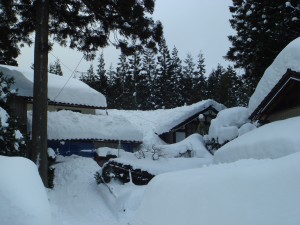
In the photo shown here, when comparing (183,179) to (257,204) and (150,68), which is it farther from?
(150,68)

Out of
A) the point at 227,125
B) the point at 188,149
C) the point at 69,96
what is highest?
the point at 69,96

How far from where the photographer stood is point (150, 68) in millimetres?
56594

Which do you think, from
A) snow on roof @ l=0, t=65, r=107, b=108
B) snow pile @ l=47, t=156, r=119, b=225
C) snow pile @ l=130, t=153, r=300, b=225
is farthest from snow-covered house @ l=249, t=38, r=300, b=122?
snow on roof @ l=0, t=65, r=107, b=108

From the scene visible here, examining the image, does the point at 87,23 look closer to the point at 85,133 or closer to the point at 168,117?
the point at 85,133

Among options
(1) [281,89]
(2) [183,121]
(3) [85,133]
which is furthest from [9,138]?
(2) [183,121]

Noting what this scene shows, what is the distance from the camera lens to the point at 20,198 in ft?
12.6

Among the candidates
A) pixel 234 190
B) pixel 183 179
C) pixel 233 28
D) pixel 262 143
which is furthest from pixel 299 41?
pixel 233 28

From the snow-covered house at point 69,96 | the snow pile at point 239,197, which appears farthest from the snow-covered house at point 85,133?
the snow pile at point 239,197

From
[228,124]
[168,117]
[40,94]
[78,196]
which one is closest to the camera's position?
[40,94]

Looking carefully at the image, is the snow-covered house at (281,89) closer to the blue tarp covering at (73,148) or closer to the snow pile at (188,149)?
the snow pile at (188,149)

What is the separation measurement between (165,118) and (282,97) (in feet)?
55.5

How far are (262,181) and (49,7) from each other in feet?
38.7

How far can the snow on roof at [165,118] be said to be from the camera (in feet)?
90.3

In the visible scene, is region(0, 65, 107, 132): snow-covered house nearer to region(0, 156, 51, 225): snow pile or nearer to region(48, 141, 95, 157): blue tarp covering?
region(48, 141, 95, 157): blue tarp covering
